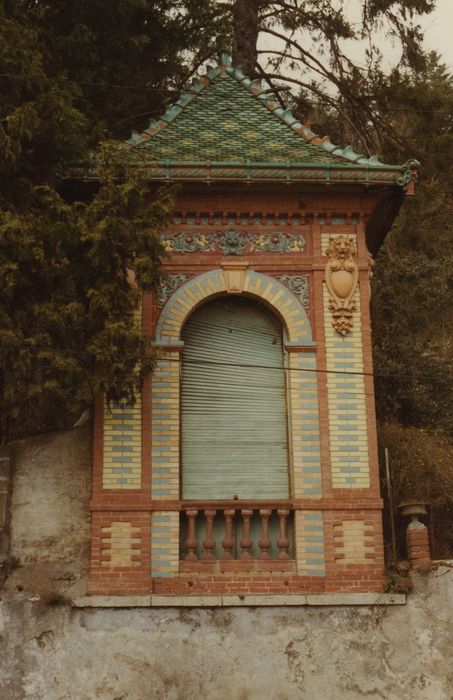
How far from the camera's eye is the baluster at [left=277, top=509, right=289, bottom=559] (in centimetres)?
→ 1295

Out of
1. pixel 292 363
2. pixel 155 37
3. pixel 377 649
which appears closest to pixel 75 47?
pixel 155 37

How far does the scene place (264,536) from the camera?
509 inches

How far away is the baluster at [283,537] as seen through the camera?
12.9m

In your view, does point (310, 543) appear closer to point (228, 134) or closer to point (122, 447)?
point (122, 447)

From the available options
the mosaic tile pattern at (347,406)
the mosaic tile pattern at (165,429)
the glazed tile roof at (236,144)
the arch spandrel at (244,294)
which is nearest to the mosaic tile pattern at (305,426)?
the mosaic tile pattern at (347,406)

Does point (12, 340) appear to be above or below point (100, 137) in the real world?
below

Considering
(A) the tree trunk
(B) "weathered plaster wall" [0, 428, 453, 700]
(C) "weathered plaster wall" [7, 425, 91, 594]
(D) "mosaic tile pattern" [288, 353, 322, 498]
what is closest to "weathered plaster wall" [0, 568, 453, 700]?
(B) "weathered plaster wall" [0, 428, 453, 700]

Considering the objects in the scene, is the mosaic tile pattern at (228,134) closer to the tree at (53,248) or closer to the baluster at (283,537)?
the tree at (53,248)

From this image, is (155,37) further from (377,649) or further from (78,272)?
(377,649)

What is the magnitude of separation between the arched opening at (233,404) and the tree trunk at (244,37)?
8.11 meters

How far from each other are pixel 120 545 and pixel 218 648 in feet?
5.70

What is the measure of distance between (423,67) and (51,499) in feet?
40.0

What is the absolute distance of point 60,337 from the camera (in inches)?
485

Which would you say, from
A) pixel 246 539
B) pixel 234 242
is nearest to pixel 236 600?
pixel 246 539
